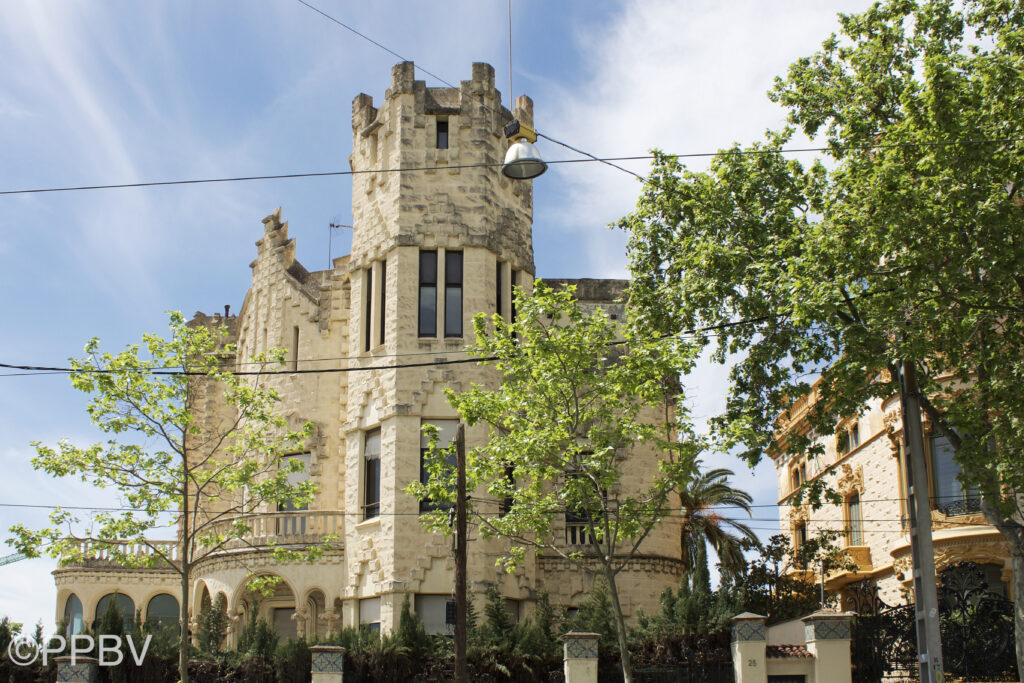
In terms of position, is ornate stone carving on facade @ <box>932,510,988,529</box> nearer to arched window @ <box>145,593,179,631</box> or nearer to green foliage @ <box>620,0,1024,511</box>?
green foliage @ <box>620,0,1024,511</box>

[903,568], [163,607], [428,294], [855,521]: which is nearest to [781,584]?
[903,568]

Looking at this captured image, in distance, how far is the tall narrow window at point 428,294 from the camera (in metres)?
26.7

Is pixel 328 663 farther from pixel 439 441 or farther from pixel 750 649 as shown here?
pixel 750 649

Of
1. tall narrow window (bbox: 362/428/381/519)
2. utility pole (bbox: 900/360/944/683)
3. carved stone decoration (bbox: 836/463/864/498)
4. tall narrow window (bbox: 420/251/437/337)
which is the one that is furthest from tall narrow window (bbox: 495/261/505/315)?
carved stone decoration (bbox: 836/463/864/498)

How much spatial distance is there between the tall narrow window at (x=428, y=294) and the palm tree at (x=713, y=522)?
12288mm

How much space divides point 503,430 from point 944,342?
33.7ft

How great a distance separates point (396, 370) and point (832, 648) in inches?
466

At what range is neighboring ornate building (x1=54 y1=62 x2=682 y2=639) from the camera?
25.1 m

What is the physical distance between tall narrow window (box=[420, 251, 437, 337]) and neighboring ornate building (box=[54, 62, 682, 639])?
3 centimetres

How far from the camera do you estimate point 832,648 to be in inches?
728

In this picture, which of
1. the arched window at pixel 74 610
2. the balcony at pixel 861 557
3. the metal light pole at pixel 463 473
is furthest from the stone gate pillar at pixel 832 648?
the arched window at pixel 74 610

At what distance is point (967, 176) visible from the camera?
53.3 feet

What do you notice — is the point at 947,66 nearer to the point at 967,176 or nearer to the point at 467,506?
the point at 967,176

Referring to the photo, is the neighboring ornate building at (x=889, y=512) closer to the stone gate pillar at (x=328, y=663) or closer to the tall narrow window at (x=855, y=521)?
the tall narrow window at (x=855, y=521)
